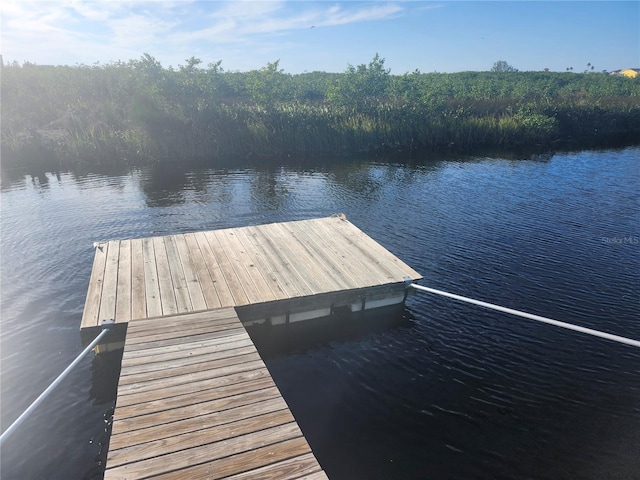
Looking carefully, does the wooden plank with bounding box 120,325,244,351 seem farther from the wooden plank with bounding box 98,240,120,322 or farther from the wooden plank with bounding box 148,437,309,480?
the wooden plank with bounding box 148,437,309,480

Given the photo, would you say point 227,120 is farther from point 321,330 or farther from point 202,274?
point 321,330

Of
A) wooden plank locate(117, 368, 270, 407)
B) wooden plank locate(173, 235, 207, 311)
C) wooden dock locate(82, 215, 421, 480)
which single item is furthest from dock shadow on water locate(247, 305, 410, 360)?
wooden plank locate(117, 368, 270, 407)

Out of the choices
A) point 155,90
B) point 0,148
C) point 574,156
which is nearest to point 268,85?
point 155,90

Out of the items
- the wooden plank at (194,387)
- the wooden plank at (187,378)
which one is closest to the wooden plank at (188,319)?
the wooden plank at (187,378)

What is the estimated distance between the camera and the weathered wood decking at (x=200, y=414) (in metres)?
4.17

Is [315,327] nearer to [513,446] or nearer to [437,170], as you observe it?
[513,446]

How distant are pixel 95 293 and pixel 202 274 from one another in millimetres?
2093

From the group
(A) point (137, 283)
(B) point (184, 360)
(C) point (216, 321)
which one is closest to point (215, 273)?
(A) point (137, 283)

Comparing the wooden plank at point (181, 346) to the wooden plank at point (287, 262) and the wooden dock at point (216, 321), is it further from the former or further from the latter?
the wooden plank at point (287, 262)

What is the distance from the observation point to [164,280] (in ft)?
27.7

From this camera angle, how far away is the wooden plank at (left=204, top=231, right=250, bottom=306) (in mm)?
7915

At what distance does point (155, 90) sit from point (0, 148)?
9.10 metres

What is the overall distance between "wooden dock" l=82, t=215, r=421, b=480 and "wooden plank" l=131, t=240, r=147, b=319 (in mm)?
21

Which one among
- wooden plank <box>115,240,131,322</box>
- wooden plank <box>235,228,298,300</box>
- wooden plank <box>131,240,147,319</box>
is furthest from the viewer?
wooden plank <box>235,228,298,300</box>
